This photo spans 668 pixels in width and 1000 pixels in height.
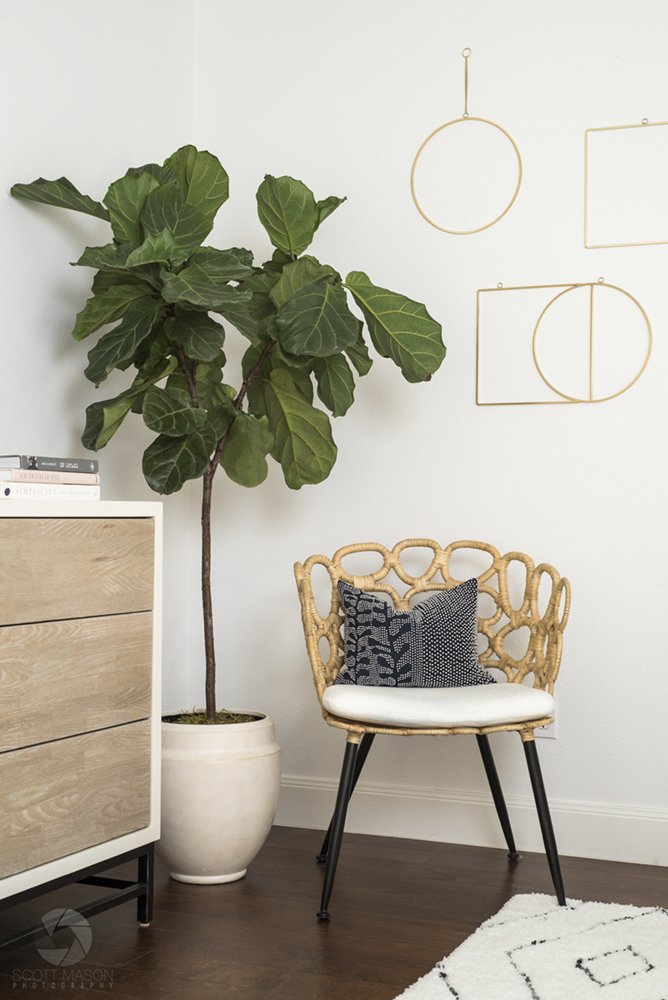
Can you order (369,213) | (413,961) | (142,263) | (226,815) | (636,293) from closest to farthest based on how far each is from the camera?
(413,961) < (142,263) < (226,815) < (636,293) < (369,213)

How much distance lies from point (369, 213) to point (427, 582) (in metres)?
1.08

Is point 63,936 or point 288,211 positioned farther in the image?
point 288,211

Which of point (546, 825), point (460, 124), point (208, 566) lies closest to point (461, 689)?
point (546, 825)

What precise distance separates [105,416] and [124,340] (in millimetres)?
183

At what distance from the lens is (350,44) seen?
109 inches

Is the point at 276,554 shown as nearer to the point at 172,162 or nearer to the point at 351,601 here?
the point at 351,601

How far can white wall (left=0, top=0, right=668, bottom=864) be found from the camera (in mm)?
2369

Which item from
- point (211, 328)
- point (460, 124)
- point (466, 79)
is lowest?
point (211, 328)

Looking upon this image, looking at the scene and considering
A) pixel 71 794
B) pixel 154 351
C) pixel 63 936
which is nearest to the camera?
pixel 71 794

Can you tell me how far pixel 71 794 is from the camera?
1741 mm

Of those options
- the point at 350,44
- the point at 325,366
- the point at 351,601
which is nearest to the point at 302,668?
the point at 351,601

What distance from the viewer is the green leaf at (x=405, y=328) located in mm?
2299

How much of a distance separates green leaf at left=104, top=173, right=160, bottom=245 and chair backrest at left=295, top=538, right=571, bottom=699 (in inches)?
34.3

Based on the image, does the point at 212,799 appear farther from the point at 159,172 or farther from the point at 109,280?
the point at 159,172
